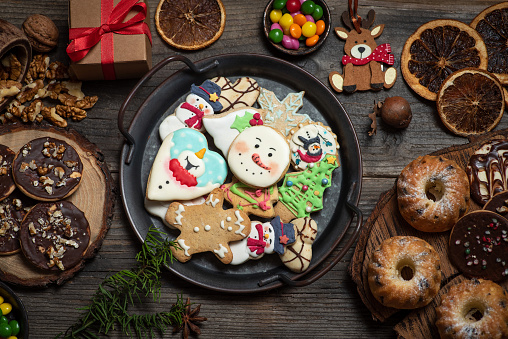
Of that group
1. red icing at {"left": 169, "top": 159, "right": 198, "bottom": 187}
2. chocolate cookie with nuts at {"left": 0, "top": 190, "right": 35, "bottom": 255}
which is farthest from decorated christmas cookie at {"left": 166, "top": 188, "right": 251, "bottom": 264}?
chocolate cookie with nuts at {"left": 0, "top": 190, "right": 35, "bottom": 255}

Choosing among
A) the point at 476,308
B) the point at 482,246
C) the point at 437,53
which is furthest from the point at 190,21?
the point at 476,308

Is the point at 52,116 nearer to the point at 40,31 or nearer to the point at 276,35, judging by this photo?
the point at 40,31

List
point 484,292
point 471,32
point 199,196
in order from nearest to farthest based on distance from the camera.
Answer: point 484,292 → point 199,196 → point 471,32

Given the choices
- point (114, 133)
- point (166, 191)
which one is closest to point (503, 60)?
point (166, 191)

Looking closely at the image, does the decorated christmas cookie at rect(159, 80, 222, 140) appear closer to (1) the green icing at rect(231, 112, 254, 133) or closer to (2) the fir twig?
(1) the green icing at rect(231, 112, 254, 133)

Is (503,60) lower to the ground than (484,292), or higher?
higher

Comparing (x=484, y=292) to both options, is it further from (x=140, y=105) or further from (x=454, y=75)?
(x=140, y=105)
